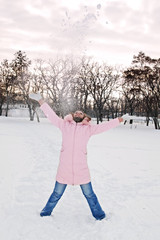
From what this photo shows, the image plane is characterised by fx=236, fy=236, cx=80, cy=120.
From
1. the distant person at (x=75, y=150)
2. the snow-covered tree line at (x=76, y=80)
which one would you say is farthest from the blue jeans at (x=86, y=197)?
the snow-covered tree line at (x=76, y=80)

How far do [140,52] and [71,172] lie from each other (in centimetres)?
2759

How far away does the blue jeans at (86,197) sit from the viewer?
347 cm

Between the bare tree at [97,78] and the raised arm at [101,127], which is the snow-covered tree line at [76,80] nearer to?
the bare tree at [97,78]

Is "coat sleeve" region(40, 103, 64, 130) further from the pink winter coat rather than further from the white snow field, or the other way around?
the white snow field

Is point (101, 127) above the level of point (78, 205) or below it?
above

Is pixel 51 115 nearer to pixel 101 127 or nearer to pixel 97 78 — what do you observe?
pixel 101 127

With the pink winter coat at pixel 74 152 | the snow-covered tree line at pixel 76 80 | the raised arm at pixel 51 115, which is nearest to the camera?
the pink winter coat at pixel 74 152

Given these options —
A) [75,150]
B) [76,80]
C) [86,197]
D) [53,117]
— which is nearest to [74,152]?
[75,150]

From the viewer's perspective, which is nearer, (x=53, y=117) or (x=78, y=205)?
(x=53, y=117)

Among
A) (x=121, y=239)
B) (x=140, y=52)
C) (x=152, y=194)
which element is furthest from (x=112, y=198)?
(x=140, y=52)

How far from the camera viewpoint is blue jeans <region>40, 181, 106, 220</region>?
3472 mm

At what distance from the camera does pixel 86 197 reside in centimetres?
353

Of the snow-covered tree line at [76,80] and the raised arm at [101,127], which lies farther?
the snow-covered tree line at [76,80]

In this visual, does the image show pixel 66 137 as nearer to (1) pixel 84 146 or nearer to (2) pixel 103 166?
(1) pixel 84 146
